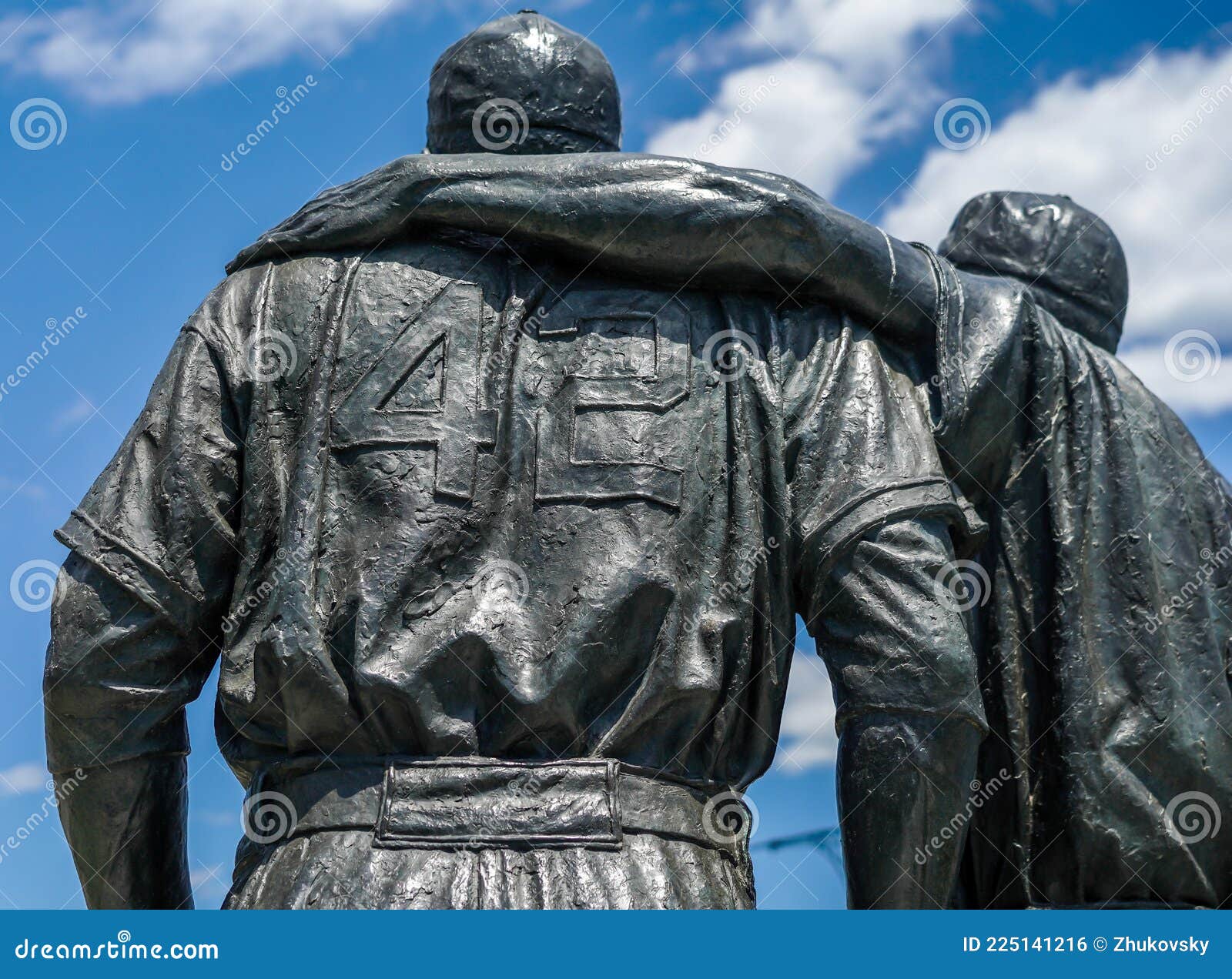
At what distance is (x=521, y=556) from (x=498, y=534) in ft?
0.33

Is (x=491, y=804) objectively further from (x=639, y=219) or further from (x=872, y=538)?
(x=639, y=219)

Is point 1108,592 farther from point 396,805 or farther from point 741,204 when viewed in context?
point 396,805

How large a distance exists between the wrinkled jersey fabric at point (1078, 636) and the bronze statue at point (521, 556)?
0.38 m

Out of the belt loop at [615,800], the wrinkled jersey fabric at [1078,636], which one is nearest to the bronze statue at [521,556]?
the belt loop at [615,800]

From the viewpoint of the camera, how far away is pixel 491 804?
20.5 ft

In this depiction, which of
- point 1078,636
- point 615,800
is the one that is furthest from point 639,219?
point 1078,636

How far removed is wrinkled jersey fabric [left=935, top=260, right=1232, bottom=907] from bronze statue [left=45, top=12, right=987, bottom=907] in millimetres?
381

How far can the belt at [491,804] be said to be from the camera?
6234 mm

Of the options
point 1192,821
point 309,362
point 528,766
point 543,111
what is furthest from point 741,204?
point 1192,821

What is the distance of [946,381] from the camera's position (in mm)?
7082

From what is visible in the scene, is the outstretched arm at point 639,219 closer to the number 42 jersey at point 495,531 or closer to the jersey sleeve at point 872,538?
the number 42 jersey at point 495,531

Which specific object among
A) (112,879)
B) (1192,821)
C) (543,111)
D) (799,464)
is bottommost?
(112,879)

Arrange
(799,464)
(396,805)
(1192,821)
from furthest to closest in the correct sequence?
(1192,821) → (799,464) → (396,805)

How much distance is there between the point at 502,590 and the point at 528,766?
55 cm
